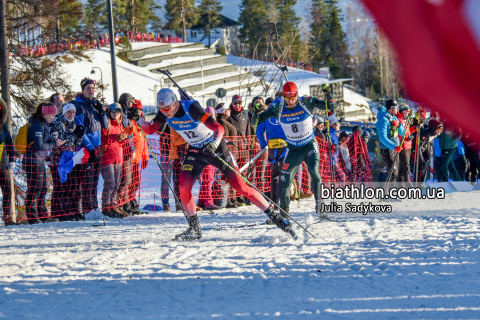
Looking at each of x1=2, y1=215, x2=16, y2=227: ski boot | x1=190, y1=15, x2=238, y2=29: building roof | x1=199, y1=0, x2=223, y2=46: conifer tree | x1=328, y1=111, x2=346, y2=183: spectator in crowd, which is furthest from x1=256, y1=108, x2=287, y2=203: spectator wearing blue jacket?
x1=190, y1=15, x2=238, y2=29: building roof

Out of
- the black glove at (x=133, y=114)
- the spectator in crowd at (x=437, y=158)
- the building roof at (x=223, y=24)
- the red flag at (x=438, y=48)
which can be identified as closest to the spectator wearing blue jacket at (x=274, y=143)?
the black glove at (x=133, y=114)

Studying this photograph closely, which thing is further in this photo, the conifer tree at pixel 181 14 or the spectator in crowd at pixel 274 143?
the conifer tree at pixel 181 14

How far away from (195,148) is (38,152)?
271cm

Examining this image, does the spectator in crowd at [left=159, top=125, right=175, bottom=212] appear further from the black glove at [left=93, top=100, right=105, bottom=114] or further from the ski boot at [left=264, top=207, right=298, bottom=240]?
the ski boot at [left=264, top=207, right=298, bottom=240]

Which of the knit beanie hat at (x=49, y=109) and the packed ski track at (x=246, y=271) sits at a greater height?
the knit beanie hat at (x=49, y=109)

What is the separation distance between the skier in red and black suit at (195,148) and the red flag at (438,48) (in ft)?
14.9

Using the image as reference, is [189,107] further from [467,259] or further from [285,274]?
[467,259]

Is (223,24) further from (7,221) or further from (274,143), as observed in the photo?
(7,221)

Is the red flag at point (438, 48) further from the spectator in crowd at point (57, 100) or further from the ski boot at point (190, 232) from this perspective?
the spectator in crowd at point (57, 100)

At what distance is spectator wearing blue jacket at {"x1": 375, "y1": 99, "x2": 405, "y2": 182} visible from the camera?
9.15 metres

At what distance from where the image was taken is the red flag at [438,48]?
120cm

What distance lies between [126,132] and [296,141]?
3014 millimetres

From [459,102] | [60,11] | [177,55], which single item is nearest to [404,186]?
[60,11]

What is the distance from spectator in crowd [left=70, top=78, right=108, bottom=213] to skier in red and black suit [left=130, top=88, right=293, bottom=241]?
1.98 m
